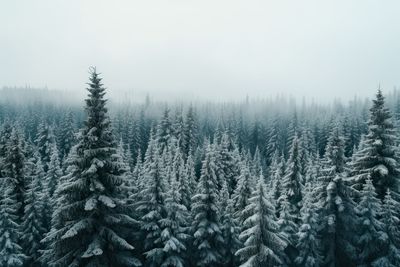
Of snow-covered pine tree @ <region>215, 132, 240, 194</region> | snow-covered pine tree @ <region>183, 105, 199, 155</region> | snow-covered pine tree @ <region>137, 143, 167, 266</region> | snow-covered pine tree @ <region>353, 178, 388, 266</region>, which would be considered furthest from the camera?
snow-covered pine tree @ <region>183, 105, 199, 155</region>

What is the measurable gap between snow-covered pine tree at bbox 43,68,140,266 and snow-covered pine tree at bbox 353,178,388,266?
1527 cm

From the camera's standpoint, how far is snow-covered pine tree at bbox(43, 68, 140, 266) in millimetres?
17219

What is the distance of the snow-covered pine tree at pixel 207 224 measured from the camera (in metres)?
26.0

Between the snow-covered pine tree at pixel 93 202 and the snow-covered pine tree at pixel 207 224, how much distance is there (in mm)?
8835

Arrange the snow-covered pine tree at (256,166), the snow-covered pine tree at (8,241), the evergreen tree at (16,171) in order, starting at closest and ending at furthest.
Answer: the snow-covered pine tree at (8,241) < the evergreen tree at (16,171) < the snow-covered pine tree at (256,166)

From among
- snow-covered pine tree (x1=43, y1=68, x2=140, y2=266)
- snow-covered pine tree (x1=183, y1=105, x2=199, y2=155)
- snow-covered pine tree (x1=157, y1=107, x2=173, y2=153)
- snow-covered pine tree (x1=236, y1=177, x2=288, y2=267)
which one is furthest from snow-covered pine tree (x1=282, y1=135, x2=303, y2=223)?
snow-covered pine tree (x1=157, y1=107, x2=173, y2=153)

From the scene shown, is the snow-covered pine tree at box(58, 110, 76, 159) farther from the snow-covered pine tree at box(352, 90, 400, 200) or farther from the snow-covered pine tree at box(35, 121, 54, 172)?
the snow-covered pine tree at box(352, 90, 400, 200)

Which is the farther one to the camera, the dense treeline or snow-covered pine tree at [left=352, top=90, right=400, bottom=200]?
snow-covered pine tree at [left=352, top=90, right=400, bottom=200]

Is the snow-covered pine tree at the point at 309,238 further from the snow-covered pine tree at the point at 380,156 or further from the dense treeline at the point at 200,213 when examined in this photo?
the snow-covered pine tree at the point at 380,156

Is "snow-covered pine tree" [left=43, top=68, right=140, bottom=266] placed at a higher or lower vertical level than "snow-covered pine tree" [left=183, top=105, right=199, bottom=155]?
higher

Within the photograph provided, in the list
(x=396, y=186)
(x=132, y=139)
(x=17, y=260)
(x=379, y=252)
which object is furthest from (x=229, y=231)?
(x=132, y=139)

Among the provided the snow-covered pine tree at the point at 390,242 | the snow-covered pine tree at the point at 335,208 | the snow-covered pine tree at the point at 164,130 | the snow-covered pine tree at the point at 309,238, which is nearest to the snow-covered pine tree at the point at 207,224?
the snow-covered pine tree at the point at 309,238

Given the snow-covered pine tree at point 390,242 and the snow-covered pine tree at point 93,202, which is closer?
the snow-covered pine tree at point 93,202

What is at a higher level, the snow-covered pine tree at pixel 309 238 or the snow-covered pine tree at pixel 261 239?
the snow-covered pine tree at pixel 261 239
